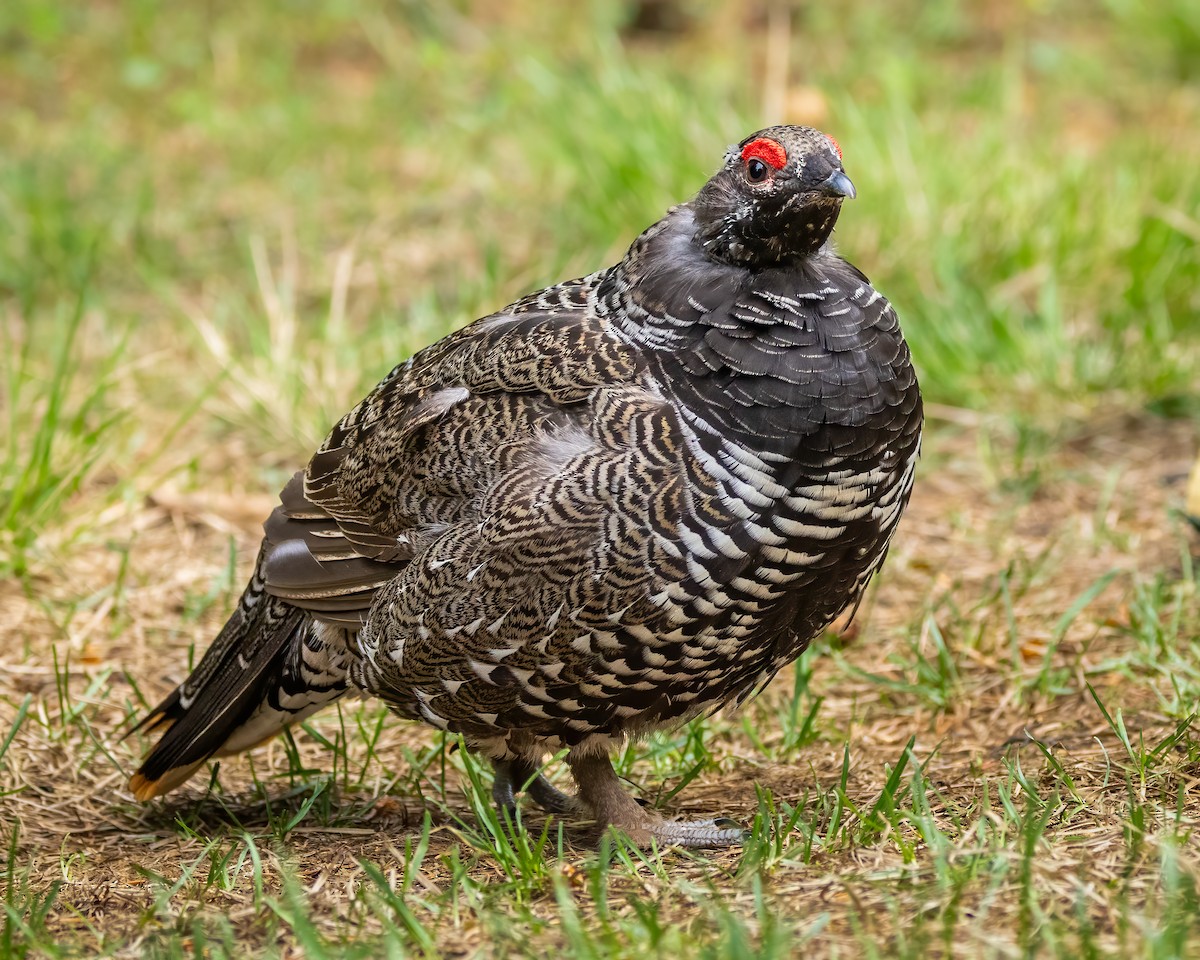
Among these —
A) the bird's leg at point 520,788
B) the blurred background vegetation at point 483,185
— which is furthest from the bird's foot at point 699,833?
the blurred background vegetation at point 483,185

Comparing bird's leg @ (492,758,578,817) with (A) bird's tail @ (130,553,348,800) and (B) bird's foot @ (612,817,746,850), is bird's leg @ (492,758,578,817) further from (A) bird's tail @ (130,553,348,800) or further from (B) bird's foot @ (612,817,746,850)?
(A) bird's tail @ (130,553,348,800)

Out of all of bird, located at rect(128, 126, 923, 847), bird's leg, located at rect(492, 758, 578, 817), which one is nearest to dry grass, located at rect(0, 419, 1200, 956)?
bird's leg, located at rect(492, 758, 578, 817)

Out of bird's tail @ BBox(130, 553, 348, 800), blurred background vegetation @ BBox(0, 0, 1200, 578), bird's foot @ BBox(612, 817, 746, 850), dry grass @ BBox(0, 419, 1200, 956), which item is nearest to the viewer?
dry grass @ BBox(0, 419, 1200, 956)

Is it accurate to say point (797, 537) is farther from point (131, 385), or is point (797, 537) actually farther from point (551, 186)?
point (551, 186)

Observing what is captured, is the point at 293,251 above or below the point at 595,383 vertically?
below

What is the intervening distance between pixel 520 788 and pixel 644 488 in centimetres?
120

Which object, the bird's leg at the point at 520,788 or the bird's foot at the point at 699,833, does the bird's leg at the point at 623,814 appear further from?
the bird's leg at the point at 520,788

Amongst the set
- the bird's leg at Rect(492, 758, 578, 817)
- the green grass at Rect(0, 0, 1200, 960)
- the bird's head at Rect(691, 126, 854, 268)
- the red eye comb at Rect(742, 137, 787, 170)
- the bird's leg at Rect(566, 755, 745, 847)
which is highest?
the red eye comb at Rect(742, 137, 787, 170)

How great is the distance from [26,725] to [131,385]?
2.35m

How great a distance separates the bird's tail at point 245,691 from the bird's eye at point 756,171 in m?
1.62

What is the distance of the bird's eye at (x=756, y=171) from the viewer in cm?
332

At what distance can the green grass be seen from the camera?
304 centimetres

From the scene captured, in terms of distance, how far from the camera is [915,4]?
10633mm

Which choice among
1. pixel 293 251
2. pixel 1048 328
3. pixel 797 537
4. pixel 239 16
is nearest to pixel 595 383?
pixel 797 537
